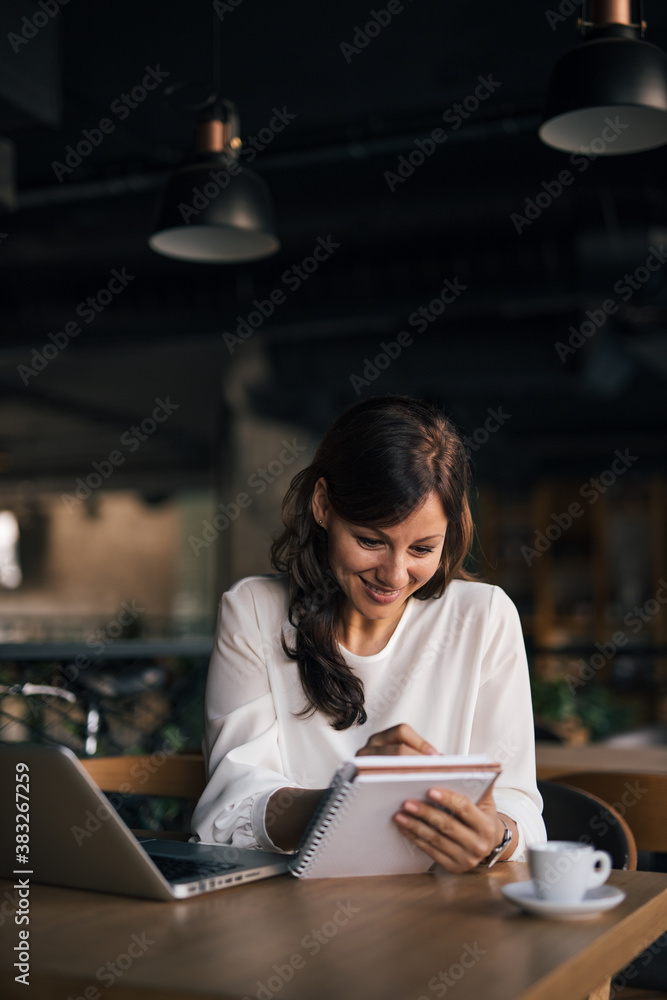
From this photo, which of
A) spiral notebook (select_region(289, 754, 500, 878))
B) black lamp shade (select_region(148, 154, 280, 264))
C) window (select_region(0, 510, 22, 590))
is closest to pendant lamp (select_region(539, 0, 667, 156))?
black lamp shade (select_region(148, 154, 280, 264))

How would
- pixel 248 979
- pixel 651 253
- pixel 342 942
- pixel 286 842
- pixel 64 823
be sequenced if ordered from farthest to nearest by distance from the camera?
1. pixel 651 253
2. pixel 286 842
3. pixel 64 823
4. pixel 342 942
5. pixel 248 979

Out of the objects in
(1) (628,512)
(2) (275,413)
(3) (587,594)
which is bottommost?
(3) (587,594)

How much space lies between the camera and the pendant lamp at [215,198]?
9.62ft

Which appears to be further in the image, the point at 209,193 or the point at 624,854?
the point at 209,193

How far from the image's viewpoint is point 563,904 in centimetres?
116

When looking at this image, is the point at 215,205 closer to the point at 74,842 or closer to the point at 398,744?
the point at 398,744

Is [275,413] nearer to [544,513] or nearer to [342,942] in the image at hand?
[544,513]

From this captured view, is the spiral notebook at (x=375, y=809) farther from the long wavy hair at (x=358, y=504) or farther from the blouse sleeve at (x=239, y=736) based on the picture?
the long wavy hair at (x=358, y=504)

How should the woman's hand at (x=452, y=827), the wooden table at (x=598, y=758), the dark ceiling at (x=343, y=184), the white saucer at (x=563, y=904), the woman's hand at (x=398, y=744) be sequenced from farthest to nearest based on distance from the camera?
the dark ceiling at (x=343, y=184), the wooden table at (x=598, y=758), the woman's hand at (x=398, y=744), the woman's hand at (x=452, y=827), the white saucer at (x=563, y=904)

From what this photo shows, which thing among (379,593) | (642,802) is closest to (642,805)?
(642,802)

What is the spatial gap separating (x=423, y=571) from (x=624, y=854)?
57 centimetres

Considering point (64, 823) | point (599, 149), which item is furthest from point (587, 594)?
point (64, 823)

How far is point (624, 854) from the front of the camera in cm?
175

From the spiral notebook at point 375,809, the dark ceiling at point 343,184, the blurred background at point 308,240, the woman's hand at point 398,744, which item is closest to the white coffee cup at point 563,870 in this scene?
the spiral notebook at point 375,809
